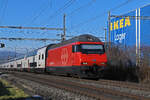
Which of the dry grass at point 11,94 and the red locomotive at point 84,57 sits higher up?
the red locomotive at point 84,57

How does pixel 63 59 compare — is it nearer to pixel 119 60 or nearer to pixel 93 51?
pixel 93 51

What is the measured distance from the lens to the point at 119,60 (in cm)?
2472

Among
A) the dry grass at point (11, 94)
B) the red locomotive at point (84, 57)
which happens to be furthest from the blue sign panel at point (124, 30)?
the dry grass at point (11, 94)

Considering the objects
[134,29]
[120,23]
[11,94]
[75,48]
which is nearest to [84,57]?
[75,48]

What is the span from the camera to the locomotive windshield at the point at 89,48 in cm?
1905

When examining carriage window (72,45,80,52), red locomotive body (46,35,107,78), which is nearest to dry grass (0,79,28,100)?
red locomotive body (46,35,107,78)

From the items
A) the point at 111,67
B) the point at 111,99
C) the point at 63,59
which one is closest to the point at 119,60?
the point at 111,67

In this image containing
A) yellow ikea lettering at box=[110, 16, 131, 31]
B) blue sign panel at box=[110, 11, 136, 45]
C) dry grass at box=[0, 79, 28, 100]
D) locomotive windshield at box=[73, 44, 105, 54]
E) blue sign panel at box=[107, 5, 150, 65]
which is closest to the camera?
dry grass at box=[0, 79, 28, 100]

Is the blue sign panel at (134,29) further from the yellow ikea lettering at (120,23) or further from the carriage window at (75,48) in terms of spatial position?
the carriage window at (75,48)

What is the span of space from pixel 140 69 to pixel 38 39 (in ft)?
67.8

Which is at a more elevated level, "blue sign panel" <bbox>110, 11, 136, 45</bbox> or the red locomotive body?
"blue sign panel" <bbox>110, 11, 136, 45</bbox>

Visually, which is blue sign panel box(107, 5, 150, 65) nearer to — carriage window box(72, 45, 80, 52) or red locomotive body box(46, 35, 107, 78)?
red locomotive body box(46, 35, 107, 78)

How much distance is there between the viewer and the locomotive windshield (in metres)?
19.0

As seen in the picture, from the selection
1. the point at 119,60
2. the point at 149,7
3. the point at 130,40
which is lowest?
the point at 119,60
